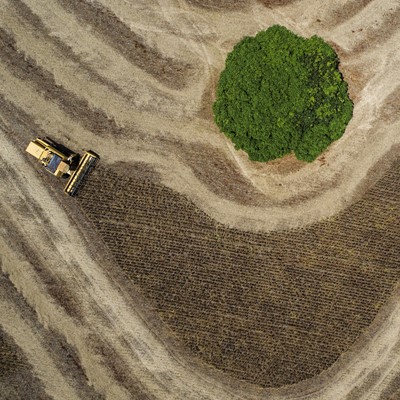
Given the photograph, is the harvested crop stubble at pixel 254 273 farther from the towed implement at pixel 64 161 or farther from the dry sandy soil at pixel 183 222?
the towed implement at pixel 64 161

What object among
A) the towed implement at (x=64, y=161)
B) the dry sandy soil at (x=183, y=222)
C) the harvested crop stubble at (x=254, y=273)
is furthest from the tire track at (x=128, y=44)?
the harvested crop stubble at (x=254, y=273)

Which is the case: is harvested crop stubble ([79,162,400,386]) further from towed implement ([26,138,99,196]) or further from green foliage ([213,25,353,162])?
green foliage ([213,25,353,162])

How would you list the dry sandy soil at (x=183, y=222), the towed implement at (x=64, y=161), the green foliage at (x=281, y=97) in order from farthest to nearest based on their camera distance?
the dry sandy soil at (x=183, y=222)
the towed implement at (x=64, y=161)
the green foliage at (x=281, y=97)

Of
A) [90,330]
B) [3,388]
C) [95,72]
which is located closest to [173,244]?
[90,330]

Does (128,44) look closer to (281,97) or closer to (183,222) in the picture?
(281,97)

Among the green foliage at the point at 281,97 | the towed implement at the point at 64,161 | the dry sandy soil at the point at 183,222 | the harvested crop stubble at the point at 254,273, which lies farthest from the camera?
the harvested crop stubble at the point at 254,273

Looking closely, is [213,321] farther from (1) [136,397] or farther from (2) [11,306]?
(2) [11,306]

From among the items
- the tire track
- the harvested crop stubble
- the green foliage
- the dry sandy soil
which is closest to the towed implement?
the dry sandy soil
